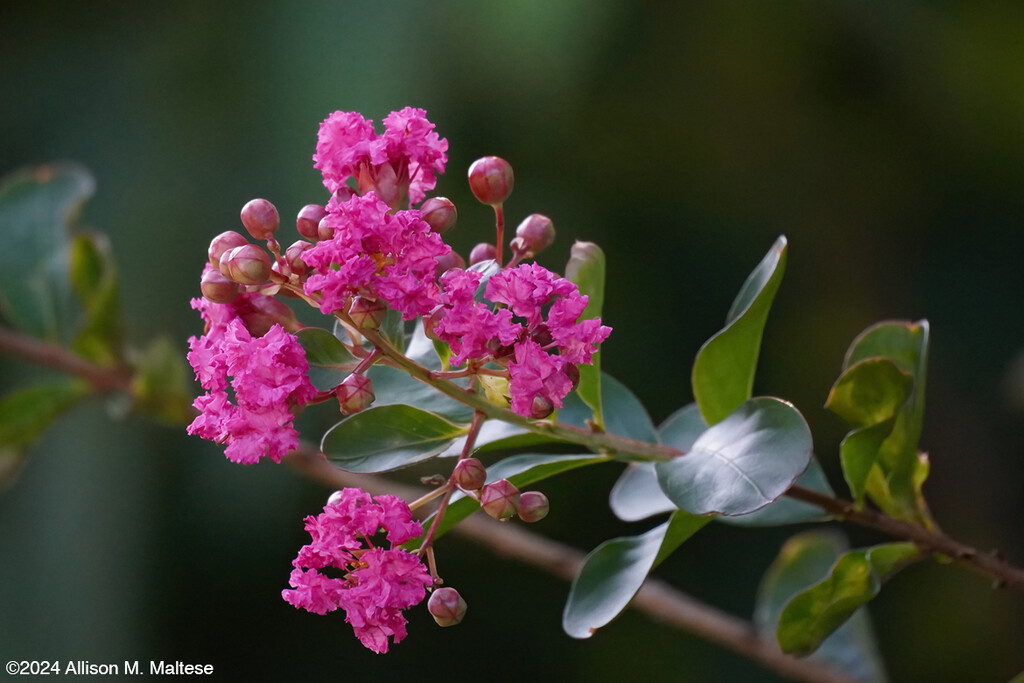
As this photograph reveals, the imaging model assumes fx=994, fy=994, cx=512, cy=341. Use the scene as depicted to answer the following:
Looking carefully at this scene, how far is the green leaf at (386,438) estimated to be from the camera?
29.7 inches

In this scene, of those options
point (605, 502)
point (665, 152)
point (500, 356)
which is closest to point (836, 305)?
point (665, 152)

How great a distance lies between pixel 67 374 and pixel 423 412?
97 centimetres

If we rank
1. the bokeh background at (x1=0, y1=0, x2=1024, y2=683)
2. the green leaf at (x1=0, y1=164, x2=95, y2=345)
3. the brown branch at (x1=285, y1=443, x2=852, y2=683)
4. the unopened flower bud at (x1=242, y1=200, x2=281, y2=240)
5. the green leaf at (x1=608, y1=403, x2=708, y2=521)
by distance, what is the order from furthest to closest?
the bokeh background at (x1=0, y1=0, x2=1024, y2=683) → the green leaf at (x1=0, y1=164, x2=95, y2=345) → the brown branch at (x1=285, y1=443, x2=852, y2=683) → the green leaf at (x1=608, y1=403, x2=708, y2=521) → the unopened flower bud at (x1=242, y1=200, x2=281, y2=240)

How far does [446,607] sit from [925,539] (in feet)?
1.47

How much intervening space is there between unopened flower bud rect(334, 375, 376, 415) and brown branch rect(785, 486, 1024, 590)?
39 centimetres

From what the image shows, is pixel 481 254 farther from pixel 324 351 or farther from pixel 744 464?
pixel 744 464

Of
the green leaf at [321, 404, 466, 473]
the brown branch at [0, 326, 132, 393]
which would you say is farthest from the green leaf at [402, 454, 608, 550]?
the brown branch at [0, 326, 132, 393]

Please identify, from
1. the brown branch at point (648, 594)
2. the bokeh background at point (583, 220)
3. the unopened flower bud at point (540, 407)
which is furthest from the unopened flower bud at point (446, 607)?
the bokeh background at point (583, 220)

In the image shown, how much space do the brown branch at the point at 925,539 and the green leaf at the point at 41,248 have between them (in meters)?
1.19

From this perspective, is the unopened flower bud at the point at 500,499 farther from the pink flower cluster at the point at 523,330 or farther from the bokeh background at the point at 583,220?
the bokeh background at the point at 583,220

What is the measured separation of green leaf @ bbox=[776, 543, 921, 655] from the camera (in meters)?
0.87

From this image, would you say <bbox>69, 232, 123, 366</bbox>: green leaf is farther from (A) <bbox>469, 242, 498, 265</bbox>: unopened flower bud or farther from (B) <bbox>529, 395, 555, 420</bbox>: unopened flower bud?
(B) <bbox>529, 395, 555, 420</bbox>: unopened flower bud

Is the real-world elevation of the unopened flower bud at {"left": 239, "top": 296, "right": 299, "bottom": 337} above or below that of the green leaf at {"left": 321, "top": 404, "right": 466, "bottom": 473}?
above

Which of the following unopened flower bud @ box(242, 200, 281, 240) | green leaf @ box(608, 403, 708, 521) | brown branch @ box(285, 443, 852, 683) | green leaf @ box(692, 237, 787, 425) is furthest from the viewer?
brown branch @ box(285, 443, 852, 683)
